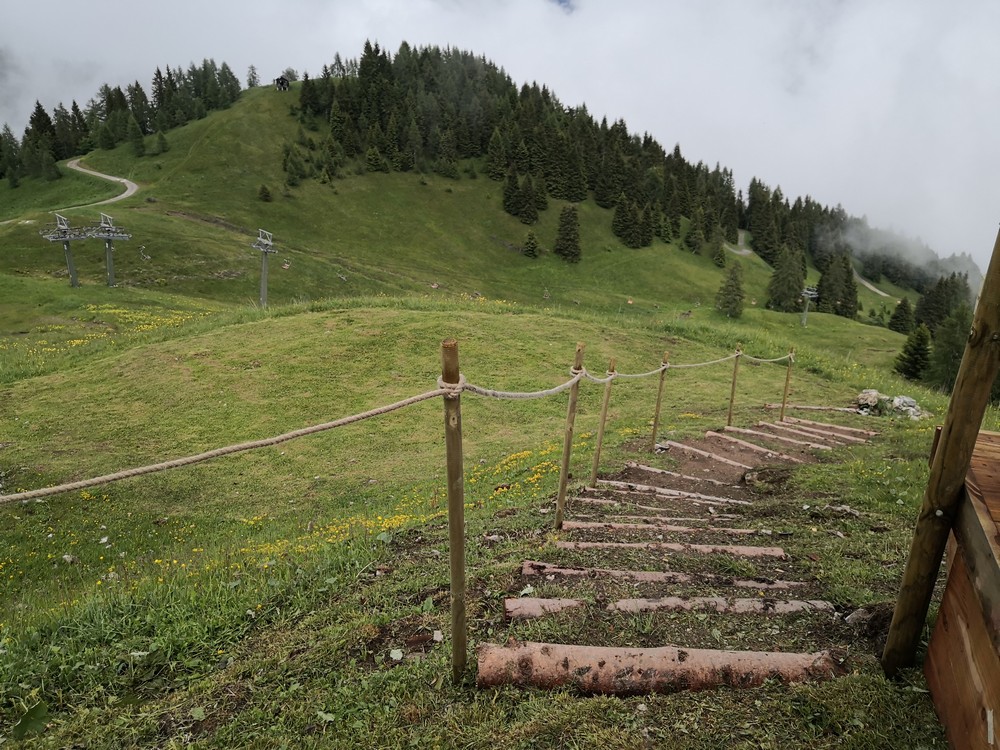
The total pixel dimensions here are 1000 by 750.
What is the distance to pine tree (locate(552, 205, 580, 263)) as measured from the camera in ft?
306

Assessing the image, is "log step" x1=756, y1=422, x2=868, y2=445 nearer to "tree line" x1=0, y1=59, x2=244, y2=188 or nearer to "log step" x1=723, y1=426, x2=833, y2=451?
"log step" x1=723, y1=426, x2=833, y2=451

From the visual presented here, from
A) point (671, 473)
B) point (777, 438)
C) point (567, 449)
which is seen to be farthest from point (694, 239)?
point (567, 449)

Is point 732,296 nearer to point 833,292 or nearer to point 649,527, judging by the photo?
point 833,292

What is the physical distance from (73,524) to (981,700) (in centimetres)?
1411

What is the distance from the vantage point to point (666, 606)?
4.32m

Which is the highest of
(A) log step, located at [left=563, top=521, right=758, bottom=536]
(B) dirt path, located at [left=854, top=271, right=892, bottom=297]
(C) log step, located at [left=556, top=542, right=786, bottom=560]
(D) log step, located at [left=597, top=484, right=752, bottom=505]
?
(C) log step, located at [left=556, top=542, right=786, bottom=560]

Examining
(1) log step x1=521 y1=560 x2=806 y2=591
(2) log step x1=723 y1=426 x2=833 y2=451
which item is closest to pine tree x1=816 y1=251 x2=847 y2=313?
(2) log step x1=723 y1=426 x2=833 y2=451

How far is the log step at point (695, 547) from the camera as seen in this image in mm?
5543

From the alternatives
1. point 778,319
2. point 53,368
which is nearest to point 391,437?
point 53,368

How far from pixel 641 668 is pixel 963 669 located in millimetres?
1720

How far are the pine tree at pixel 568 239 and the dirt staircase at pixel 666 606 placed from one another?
8888cm

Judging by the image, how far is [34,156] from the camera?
3743 inches

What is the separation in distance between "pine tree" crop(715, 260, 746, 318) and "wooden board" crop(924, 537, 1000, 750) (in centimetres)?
7356

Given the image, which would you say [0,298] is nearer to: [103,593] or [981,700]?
[103,593]
